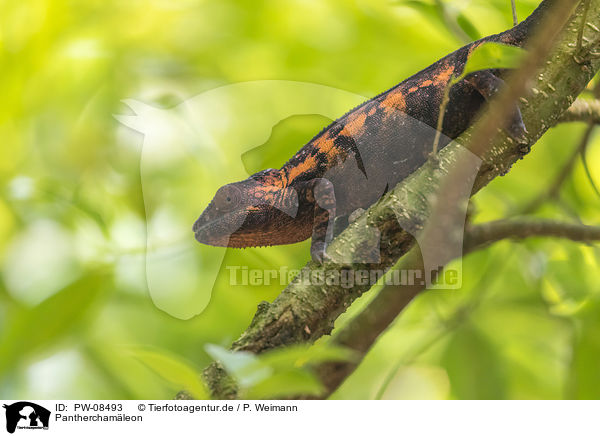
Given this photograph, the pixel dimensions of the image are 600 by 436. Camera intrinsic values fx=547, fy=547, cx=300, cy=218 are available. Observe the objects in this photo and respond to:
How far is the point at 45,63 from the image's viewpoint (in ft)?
6.77

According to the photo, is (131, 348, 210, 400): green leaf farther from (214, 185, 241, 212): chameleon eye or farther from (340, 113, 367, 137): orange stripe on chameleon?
(340, 113, 367, 137): orange stripe on chameleon

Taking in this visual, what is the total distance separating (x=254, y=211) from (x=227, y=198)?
0.14 metres

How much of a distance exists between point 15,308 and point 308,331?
1.21 meters

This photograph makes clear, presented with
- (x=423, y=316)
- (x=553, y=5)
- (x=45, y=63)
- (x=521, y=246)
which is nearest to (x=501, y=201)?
(x=521, y=246)

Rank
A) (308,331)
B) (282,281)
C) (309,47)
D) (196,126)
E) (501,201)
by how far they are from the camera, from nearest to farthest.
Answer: (308,331)
(282,281)
(196,126)
(309,47)
(501,201)

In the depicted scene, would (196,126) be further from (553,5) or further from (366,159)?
(553,5)

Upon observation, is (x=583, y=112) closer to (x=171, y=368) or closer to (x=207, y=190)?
(x=207, y=190)

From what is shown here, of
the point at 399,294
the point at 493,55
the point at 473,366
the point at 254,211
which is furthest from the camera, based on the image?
the point at 254,211

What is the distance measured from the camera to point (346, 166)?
2.04 m

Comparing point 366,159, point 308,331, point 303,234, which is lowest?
point 308,331

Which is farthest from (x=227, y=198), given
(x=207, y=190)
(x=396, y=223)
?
(x=396, y=223)
